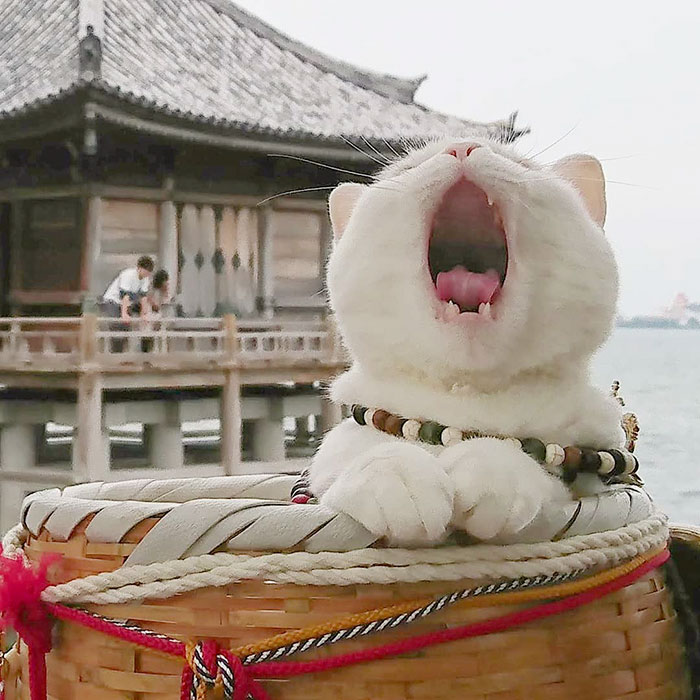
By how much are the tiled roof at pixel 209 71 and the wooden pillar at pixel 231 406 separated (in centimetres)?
56

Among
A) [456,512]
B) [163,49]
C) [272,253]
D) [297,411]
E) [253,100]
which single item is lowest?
[297,411]

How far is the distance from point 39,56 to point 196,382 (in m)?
1.21

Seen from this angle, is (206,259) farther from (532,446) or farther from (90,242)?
(532,446)

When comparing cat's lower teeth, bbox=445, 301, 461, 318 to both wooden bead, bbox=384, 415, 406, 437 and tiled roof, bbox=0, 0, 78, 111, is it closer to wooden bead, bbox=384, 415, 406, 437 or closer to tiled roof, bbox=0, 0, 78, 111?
wooden bead, bbox=384, 415, 406, 437

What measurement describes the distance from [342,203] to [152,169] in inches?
68.7

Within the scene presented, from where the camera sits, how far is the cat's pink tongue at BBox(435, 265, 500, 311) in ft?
1.58

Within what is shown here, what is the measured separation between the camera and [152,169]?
2227mm

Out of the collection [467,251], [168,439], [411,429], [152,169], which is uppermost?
[152,169]

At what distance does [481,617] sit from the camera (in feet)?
1.34

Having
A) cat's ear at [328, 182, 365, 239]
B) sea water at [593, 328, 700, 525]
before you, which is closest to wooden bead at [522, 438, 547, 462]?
cat's ear at [328, 182, 365, 239]

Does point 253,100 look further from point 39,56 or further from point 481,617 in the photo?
point 481,617

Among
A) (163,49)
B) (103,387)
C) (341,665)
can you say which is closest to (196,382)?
(103,387)

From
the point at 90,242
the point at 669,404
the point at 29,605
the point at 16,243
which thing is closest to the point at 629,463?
the point at 29,605

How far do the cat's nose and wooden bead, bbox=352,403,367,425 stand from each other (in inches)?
6.6
